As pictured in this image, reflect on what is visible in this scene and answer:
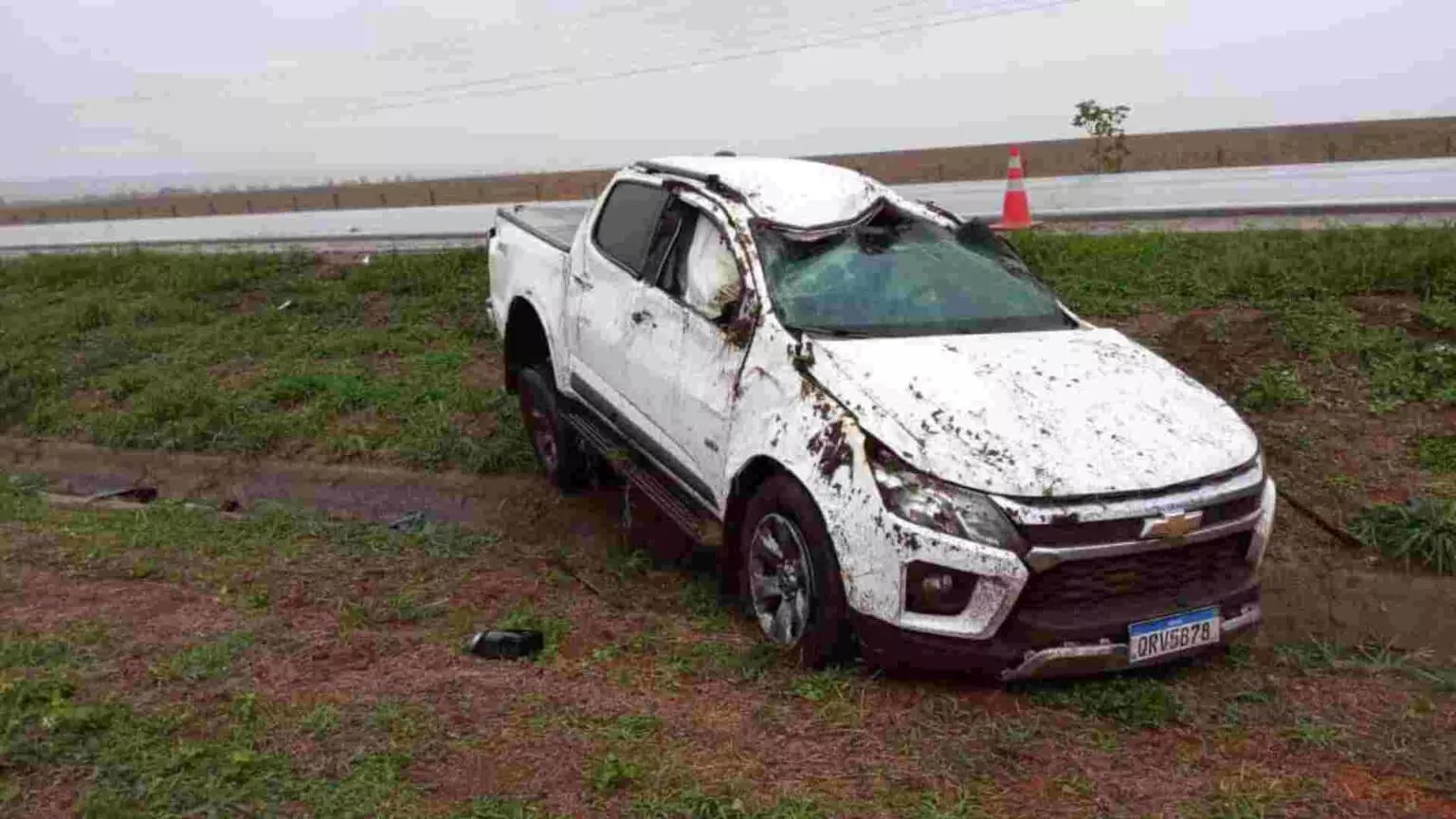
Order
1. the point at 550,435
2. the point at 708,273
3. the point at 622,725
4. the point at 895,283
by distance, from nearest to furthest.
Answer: the point at 622,725, the point at 895,283, the point at 708,273, the point at 550,435

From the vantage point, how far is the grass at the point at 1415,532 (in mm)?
5305

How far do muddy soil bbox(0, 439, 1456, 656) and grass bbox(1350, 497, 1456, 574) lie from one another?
95 millimetres

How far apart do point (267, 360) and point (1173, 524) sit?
847 cm

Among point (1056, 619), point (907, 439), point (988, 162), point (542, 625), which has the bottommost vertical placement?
point (542, 625)

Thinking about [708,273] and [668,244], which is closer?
[708,273]

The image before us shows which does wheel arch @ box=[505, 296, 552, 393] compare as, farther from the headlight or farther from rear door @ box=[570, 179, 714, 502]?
the headlight

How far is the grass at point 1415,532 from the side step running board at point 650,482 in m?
3.23

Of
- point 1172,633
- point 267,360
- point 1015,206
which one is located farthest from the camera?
point 1015,206

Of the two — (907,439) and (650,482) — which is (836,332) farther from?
(650,482)

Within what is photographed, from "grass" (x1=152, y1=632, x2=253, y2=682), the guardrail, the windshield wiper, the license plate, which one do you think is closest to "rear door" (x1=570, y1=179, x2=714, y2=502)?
the windshield wiper

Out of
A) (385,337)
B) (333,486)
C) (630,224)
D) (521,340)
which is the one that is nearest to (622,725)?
(630,224)

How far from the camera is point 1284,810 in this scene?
10.1ft

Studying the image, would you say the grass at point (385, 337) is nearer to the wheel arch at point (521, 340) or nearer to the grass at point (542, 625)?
the wheel arch at point (521, 340)

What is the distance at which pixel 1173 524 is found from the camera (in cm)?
371
